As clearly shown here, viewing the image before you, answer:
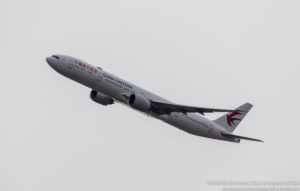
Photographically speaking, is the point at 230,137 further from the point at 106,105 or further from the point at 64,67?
the point at 64,67

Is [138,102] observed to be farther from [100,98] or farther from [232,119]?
[232,119]

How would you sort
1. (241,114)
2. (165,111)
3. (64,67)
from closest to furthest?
(64,67)
(165,111)
(241,114)

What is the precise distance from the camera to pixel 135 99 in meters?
60.0

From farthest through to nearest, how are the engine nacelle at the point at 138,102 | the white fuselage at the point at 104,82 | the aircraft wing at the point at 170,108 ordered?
the aircraft wing at the point at 170,108, the engine nacelle at the point at 138,102, the white fuselage at the point at 104,82

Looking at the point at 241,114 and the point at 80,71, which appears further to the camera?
the point at 241,114

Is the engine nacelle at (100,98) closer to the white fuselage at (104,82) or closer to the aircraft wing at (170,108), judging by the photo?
the white fuselage at (104,82)

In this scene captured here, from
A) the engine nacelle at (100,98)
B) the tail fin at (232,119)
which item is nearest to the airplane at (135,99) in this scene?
the engine nacelle at (100,98)

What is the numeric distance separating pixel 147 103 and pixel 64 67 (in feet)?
32.9

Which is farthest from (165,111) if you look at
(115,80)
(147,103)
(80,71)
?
(80,71)

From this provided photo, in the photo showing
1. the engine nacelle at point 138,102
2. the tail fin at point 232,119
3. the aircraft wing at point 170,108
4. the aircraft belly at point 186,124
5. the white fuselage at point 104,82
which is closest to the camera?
the white fuselage at point 104,82

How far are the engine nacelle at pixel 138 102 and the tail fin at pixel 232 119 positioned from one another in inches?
548

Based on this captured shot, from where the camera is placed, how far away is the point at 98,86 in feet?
196

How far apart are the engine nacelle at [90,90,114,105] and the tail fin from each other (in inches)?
571

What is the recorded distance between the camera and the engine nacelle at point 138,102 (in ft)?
197
